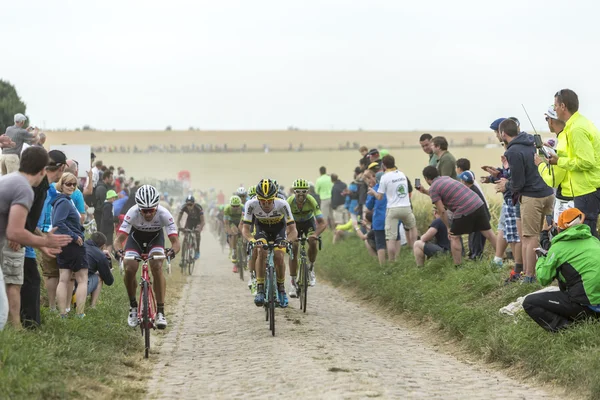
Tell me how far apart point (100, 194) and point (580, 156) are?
14547mm

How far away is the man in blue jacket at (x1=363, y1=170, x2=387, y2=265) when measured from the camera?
19547 mm

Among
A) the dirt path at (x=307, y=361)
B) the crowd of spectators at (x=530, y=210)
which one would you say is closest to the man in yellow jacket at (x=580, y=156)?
the crowd of spectators at (x=530, y=210)

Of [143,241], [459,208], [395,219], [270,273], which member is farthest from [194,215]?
[143,241]

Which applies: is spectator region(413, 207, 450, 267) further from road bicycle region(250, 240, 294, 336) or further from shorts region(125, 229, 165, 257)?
shorts region(125, 229, 165, 257)

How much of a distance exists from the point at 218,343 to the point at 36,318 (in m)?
2.86

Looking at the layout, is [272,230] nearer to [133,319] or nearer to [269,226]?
[269,226]

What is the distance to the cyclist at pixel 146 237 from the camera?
40.4 feet

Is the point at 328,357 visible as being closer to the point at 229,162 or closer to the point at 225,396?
the point at 225,396

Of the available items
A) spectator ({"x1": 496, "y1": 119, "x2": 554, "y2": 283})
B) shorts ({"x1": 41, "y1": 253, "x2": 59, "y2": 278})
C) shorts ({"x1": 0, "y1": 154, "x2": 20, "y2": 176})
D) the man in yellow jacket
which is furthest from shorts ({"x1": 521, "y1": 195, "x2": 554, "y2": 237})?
shorts ({"x1": 0, "y1": 154, "x2": 20, "y2": 176})

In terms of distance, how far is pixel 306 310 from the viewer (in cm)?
1677

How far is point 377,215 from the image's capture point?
19578mm

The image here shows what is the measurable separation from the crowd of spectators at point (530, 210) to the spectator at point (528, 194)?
0.01 metres

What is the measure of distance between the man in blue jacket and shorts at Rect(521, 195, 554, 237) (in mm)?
6396

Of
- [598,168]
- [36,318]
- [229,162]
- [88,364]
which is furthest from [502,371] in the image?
[229,162]
